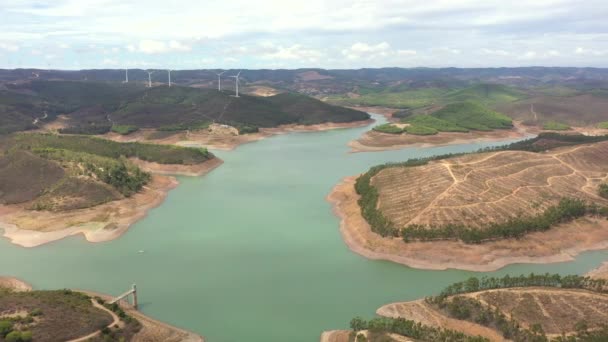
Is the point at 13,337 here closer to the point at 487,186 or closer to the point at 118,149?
the point at 487,186

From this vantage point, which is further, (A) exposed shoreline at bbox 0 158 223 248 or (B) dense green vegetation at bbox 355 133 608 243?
(A) exposed shoreline at bbox 0 158 223 248

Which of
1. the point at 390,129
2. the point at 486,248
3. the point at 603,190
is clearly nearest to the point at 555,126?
the point at 390,129

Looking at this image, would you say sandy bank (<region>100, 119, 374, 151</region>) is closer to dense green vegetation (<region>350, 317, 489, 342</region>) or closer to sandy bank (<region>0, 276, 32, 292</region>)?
sandy bank (<region>0, 276, 32, 292</region>)

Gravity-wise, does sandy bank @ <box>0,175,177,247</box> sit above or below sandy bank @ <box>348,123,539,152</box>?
below

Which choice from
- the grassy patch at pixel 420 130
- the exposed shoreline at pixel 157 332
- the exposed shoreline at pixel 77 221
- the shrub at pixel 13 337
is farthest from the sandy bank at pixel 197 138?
the shrub at pixel 13 337

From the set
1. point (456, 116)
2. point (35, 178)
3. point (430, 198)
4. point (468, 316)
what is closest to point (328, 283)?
point (468, 316)

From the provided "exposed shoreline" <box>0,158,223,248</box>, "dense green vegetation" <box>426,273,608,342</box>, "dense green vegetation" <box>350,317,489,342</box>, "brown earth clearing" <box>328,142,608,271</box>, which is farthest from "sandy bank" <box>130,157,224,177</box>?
"dense green vegetation" <box>350,317,489,342</box>
